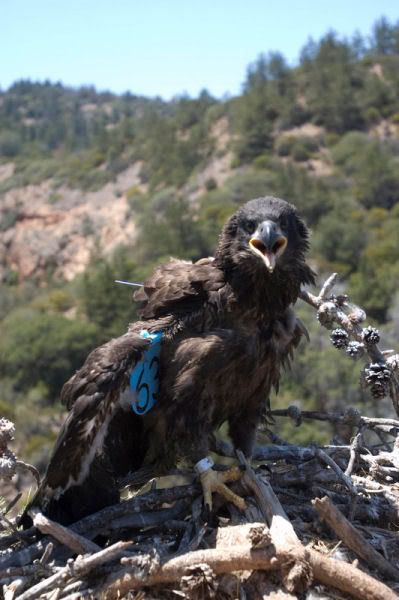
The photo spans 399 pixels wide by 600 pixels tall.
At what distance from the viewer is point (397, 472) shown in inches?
162

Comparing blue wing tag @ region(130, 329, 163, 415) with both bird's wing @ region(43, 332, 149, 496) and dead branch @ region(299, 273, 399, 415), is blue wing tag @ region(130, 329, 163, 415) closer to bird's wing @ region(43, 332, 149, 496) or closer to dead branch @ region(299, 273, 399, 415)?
bird's wing @ region(43, 332, 149, 496)

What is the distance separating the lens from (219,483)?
3.56 m

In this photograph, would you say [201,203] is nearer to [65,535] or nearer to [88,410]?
[88,410]

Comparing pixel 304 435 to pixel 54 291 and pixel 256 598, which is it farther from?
pixel 54 291

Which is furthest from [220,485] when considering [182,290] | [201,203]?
[201,203]

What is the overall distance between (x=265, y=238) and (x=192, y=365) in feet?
2.59

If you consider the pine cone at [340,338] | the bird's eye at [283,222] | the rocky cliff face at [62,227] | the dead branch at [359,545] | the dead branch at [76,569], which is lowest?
the rocky cliff face at [62,227]

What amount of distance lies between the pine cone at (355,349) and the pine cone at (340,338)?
0.14 ft

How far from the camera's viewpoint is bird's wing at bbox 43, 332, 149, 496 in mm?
3529

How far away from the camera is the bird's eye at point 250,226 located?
375 centimetres

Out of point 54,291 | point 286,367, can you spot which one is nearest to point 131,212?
point 54,291

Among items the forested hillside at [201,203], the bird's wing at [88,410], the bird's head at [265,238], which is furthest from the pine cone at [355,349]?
the forested hillside at [201,203]

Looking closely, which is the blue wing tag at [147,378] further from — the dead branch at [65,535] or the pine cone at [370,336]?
the pine cone at [370,336]

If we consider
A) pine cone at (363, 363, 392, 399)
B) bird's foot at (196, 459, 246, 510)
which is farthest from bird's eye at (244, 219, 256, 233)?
bird's foot at (196, 459, 246, 510)
